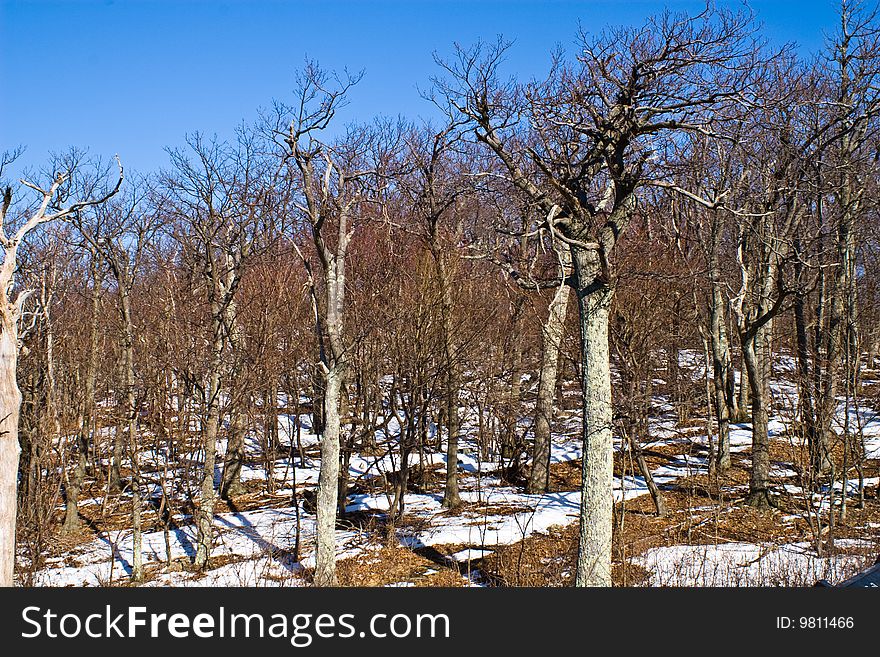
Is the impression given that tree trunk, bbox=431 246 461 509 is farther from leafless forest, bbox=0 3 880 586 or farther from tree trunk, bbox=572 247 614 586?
tree trunk, bbox=572 247 614 586

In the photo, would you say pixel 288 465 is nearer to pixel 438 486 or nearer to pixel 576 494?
pixel 438 486

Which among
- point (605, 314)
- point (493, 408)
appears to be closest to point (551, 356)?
point (493, 408)

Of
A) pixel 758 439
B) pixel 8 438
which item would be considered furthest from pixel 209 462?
pixel 758 439

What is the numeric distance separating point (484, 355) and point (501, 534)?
534 cm

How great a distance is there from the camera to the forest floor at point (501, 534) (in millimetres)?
10562

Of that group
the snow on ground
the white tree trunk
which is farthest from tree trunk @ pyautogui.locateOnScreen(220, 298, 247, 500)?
the snow on ground

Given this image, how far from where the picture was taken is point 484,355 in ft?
58.6

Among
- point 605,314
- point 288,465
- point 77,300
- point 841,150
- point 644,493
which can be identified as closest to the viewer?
point 605,314

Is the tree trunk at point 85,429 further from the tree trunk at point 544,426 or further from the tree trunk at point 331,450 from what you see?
the tree trunk at point 544,426

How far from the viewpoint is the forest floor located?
10.6m

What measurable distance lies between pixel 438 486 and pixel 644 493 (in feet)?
15.9

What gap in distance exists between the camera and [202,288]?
1557cm

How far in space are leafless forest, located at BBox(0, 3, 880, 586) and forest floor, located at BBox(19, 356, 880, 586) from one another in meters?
0.09

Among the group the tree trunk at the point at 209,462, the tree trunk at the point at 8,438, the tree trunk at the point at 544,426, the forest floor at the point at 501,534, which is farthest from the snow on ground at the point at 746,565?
the tree trunk at the point at 8,438
